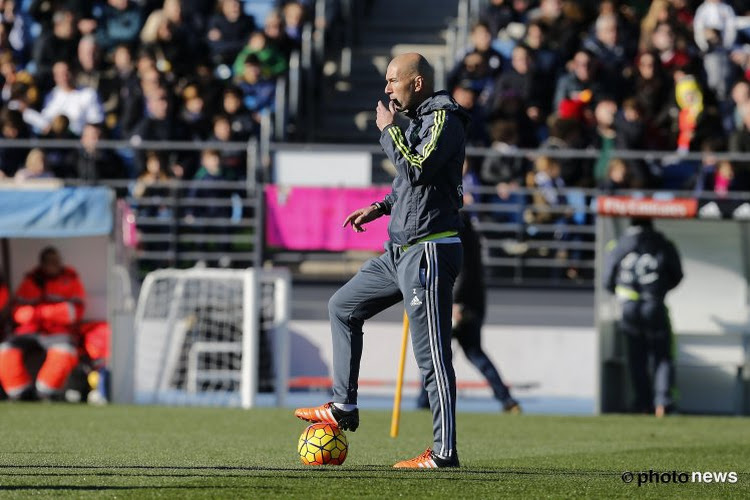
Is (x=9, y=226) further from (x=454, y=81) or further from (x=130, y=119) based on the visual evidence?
(x=454, y=81)

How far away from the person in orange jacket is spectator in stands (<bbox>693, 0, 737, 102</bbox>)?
8.32 m

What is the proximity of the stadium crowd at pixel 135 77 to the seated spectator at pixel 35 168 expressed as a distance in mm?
17

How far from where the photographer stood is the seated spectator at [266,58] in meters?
20.6

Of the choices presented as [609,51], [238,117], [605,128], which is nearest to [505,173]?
[605,128]

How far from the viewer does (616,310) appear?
1689 centimetres

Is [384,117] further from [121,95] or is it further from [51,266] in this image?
[121,95]

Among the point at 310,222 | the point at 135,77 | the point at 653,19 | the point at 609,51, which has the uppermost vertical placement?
the point at 653,19

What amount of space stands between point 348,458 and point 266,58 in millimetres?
12067

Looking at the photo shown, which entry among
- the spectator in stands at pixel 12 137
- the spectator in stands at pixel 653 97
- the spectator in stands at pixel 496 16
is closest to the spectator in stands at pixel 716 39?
the spectator in stands at pixel 653 97

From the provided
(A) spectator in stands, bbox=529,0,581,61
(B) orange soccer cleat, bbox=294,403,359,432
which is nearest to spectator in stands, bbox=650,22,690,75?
(A) spectator in stands, bbox=529,0,581,61

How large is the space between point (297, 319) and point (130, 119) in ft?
12.0

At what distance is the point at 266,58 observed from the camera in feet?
67.8

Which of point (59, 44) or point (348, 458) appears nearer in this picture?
point (348, 458)

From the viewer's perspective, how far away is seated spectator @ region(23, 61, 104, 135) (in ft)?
67.4
